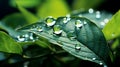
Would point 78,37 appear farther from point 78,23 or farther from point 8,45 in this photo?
point 8,45

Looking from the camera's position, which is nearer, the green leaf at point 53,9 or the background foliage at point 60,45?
the background foliage at point 60,45

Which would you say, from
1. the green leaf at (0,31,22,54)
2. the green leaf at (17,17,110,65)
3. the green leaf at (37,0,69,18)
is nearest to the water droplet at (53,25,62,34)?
the green leaf at (17,17,110,65)

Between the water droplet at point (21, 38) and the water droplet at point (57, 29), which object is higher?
the water droplet at point (57, 29)

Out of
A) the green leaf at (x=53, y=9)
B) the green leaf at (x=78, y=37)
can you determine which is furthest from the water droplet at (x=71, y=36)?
the green leaf at (x=53, y=9)

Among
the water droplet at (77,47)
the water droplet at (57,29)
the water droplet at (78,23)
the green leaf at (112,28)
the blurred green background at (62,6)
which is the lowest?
the blurred green background at (62,6)

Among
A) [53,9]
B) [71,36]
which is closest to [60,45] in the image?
[71,36]

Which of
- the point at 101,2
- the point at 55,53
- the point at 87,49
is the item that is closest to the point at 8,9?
the point at 101,2

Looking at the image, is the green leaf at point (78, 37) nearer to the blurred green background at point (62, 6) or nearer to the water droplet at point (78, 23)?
the water droplet at point (78, 23)
